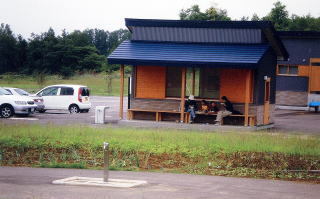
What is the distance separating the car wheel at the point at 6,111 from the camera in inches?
1193

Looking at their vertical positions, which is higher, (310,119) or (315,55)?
(315,55)

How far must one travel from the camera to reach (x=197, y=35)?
28109 millimetres

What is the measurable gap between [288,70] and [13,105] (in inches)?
848

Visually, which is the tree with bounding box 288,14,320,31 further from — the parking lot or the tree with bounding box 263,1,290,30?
the parking lot

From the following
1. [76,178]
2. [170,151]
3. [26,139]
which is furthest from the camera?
[26,139]

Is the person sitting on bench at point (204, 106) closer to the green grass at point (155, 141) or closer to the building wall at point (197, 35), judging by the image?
the building wall at point (197, 35)

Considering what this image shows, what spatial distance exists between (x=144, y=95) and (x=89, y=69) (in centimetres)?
5595

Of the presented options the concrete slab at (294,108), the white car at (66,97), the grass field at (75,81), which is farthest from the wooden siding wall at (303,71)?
the grass field at (75,81)

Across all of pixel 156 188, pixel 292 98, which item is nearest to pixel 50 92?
pixel 292 98

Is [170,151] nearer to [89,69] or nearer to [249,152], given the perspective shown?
[249,152]

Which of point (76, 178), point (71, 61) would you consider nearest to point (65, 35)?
point (71, 61)

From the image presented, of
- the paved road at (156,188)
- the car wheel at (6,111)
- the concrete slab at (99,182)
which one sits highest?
the car wheel at (6,111)

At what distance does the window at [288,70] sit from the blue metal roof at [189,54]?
55.4 ft

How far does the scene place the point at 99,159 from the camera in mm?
16578
